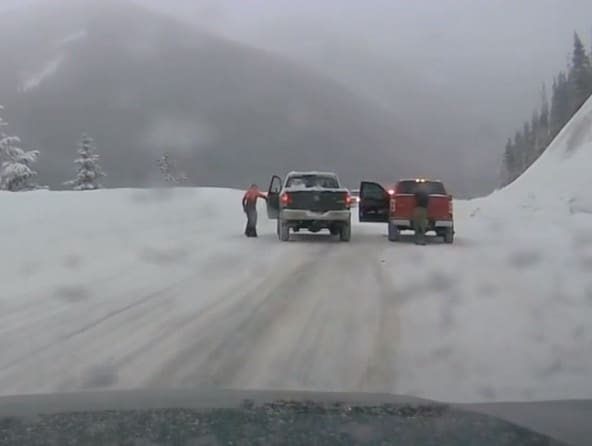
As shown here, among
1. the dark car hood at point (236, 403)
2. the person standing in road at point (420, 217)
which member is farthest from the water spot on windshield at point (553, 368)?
the person standing in road at point (420, 217)

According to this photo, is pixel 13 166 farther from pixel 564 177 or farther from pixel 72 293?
pixel 72 293

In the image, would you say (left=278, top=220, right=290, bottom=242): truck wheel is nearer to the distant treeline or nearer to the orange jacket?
the orange jacket

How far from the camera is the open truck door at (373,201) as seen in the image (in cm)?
2284

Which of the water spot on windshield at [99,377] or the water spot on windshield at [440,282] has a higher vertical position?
the water spot on windshield at [440,282]

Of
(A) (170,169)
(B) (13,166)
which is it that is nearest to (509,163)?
(A) (170,169)

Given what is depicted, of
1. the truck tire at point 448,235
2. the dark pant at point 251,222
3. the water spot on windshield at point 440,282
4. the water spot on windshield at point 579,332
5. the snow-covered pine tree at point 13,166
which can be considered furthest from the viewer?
the snow-covered pine tree at point 13,166

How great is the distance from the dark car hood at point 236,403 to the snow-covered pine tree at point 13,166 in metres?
54.1

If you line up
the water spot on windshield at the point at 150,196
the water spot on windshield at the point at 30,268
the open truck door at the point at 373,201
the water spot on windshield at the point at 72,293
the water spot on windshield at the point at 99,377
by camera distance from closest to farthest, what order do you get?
1. the water spot on windshield at the point at 99,377
2. the water spot on windshield at the point at 72,293
3. the water spot on windshield at the point at 30,268
4. the open truck door at the point at 373,201
5. the water spot on windshield at the point at 150,196

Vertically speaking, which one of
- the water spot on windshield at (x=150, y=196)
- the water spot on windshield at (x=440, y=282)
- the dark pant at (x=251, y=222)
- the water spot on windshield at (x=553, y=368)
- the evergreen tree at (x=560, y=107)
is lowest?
the water spot on windshield at (x=553, y=368)

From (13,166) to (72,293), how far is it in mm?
47856

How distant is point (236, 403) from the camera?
182 inches

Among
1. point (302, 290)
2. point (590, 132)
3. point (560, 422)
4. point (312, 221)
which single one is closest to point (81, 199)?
point (312, 221)

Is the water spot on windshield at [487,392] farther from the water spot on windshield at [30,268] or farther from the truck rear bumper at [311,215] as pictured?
the truck rear bumper at [311,215]

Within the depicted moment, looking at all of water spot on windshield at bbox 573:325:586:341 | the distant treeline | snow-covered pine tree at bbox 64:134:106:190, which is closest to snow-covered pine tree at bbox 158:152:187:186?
snow-covered pine tree at bbox 64:134:106:190
